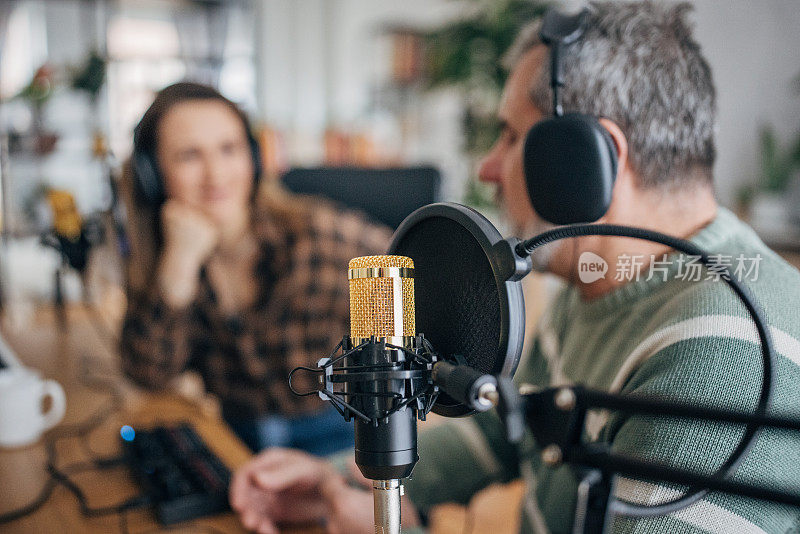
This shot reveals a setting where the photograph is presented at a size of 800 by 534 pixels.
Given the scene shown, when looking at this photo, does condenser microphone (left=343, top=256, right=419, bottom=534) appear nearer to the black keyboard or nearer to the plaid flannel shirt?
the black keyboard

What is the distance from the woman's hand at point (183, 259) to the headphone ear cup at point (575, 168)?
27.6 inches

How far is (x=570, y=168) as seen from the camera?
43cm

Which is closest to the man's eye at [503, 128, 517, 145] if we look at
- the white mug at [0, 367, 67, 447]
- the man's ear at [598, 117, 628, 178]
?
the man's ear at [598, 117, 628, 178]

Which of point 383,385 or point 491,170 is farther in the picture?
point 491,170

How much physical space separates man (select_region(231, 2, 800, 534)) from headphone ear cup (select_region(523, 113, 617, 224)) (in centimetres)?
4

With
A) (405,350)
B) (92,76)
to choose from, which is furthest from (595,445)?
(92,76)

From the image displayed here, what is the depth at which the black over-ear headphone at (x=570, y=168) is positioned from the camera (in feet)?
1.39

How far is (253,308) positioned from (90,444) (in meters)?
0.45

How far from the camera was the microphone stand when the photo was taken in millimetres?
223

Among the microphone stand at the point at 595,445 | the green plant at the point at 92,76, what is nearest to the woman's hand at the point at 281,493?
the microphone stand at the point at 595,445

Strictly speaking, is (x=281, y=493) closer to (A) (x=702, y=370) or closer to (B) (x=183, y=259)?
(A) (x=702, y=370)

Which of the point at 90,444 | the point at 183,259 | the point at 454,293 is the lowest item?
the point at 90,444

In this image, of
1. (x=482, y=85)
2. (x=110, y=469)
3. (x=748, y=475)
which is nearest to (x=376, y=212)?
(x=110, y=469)

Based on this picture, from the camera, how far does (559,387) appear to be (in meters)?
0.24
